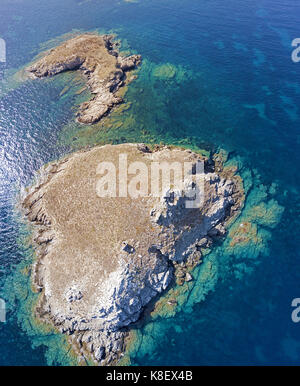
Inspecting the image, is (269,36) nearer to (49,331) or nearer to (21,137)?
(21,137)

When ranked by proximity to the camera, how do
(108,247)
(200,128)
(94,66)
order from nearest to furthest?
(108,247), (200,128), (94,66)

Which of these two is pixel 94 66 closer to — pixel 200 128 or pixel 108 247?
pixel 200 128

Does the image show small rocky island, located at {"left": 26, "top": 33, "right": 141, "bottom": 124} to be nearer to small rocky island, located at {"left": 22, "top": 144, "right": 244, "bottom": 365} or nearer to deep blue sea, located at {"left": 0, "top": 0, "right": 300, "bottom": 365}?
deep blue sea, located at {"left": 0, "top": 0, "right": 300, "bottom": 365}

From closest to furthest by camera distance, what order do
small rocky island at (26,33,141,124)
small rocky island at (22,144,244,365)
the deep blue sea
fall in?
the deep blue sea, small rocky island at (22,144,244,365), small rocky island at (26,33,141,124)

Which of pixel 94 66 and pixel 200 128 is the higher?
pixel 94 66

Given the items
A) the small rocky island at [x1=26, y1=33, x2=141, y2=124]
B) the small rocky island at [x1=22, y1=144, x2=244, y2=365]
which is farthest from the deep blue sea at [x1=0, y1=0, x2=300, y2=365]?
the small rocky island at [x1=26, y1=33, x2=141, y2=124]

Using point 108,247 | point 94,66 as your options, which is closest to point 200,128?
point 108,247

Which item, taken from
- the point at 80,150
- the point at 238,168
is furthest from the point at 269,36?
the point at 80,150
